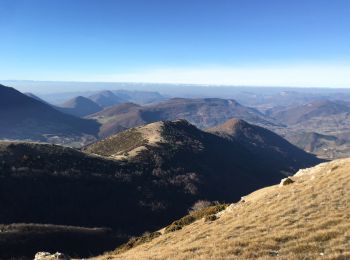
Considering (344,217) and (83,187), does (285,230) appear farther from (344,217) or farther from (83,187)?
(83,187)

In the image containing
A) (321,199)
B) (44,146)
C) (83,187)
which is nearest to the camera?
(321,199)

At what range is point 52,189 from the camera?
149750 mm

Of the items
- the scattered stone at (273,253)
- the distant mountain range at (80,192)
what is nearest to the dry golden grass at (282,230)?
the scattered stone at (273,253)

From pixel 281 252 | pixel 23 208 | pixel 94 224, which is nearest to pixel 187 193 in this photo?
pixel 94 224

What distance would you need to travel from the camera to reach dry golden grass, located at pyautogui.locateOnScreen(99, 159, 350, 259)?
20938 millimetres

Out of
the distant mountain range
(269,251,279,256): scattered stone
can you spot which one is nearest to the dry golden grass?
(269,251,279,256): scattered stone

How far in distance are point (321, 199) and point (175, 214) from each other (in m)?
137

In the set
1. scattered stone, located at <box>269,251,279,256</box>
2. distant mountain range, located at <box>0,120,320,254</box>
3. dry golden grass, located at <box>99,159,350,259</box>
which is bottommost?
distant mountain range, located at <box>0,120,320,254</box>

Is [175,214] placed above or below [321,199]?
below

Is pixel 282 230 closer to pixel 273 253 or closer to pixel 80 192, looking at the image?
pixel 273 253

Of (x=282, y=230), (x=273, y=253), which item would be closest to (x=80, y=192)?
(x=282, y=230)

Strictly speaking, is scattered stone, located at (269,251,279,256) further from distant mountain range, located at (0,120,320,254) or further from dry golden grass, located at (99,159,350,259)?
distant mountain range, located at (0,120,320,254)

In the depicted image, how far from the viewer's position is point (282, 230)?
84.5ft

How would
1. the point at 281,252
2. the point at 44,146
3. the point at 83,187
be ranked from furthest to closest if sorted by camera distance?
the point at 44,146
the point at 83,187
the point at 281,252
